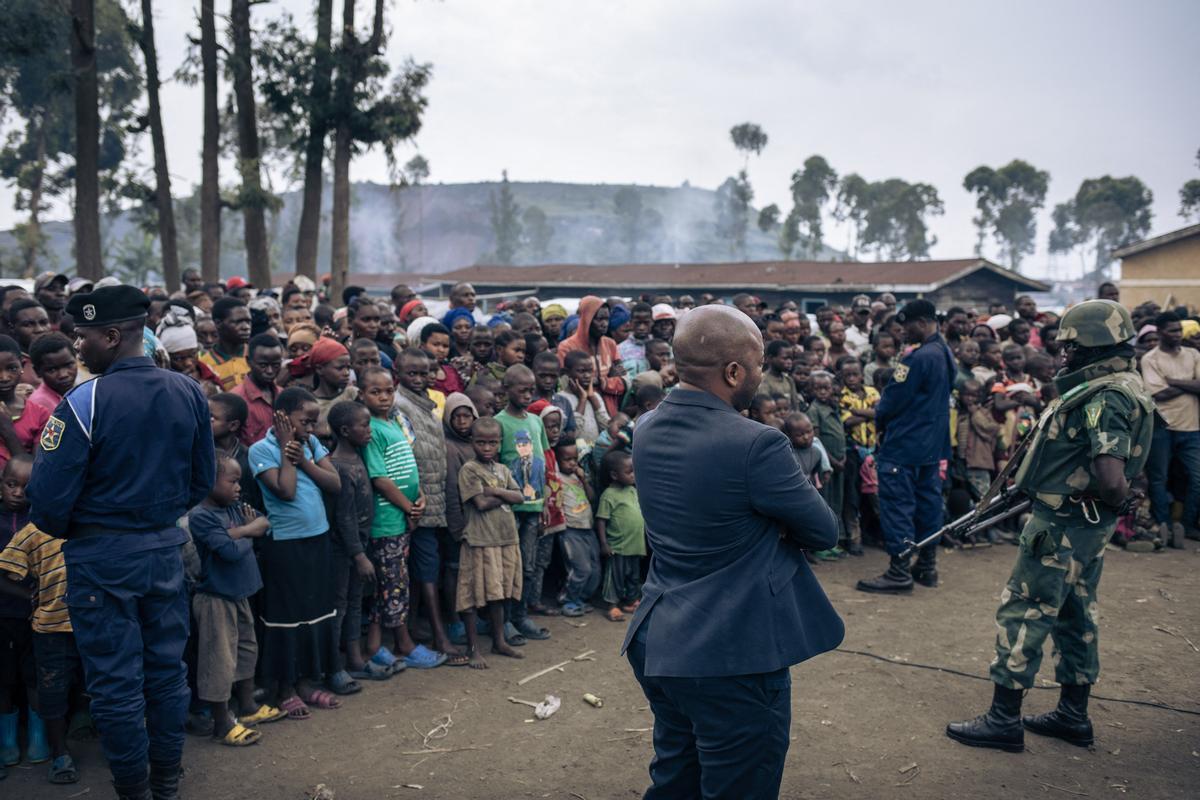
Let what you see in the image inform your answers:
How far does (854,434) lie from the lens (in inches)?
319

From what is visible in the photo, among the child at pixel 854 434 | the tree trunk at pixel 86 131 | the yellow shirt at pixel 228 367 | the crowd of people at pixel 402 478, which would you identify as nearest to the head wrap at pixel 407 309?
the crowd of people at pixel 402 478

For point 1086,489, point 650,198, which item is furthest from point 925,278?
point 650,198

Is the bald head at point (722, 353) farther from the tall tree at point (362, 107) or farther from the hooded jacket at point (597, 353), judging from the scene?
the tall tree at point (362, 107)

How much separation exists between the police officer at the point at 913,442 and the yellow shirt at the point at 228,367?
4.88 metres

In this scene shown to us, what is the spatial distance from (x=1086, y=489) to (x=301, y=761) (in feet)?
13.2

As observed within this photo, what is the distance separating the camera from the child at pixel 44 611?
151 inches

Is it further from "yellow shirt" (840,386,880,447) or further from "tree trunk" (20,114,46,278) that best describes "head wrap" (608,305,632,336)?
"tree trunk" (20,114,46,278)

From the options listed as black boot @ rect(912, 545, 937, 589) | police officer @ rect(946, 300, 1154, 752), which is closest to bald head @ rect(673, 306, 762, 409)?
police officer @ rect(946, 300, 1154, 752)

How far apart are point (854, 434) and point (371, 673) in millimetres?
→ 4972

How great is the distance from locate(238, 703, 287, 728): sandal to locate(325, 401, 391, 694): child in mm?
381

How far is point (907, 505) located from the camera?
6863 millimetres

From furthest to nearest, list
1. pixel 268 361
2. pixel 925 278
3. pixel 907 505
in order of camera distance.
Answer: pixel 925 278
pixel 907 505
pixel 268 361

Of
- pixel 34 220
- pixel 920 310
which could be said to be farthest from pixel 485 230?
pixel 920 310

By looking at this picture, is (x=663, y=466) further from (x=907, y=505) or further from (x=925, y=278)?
(x=925, y=278)
